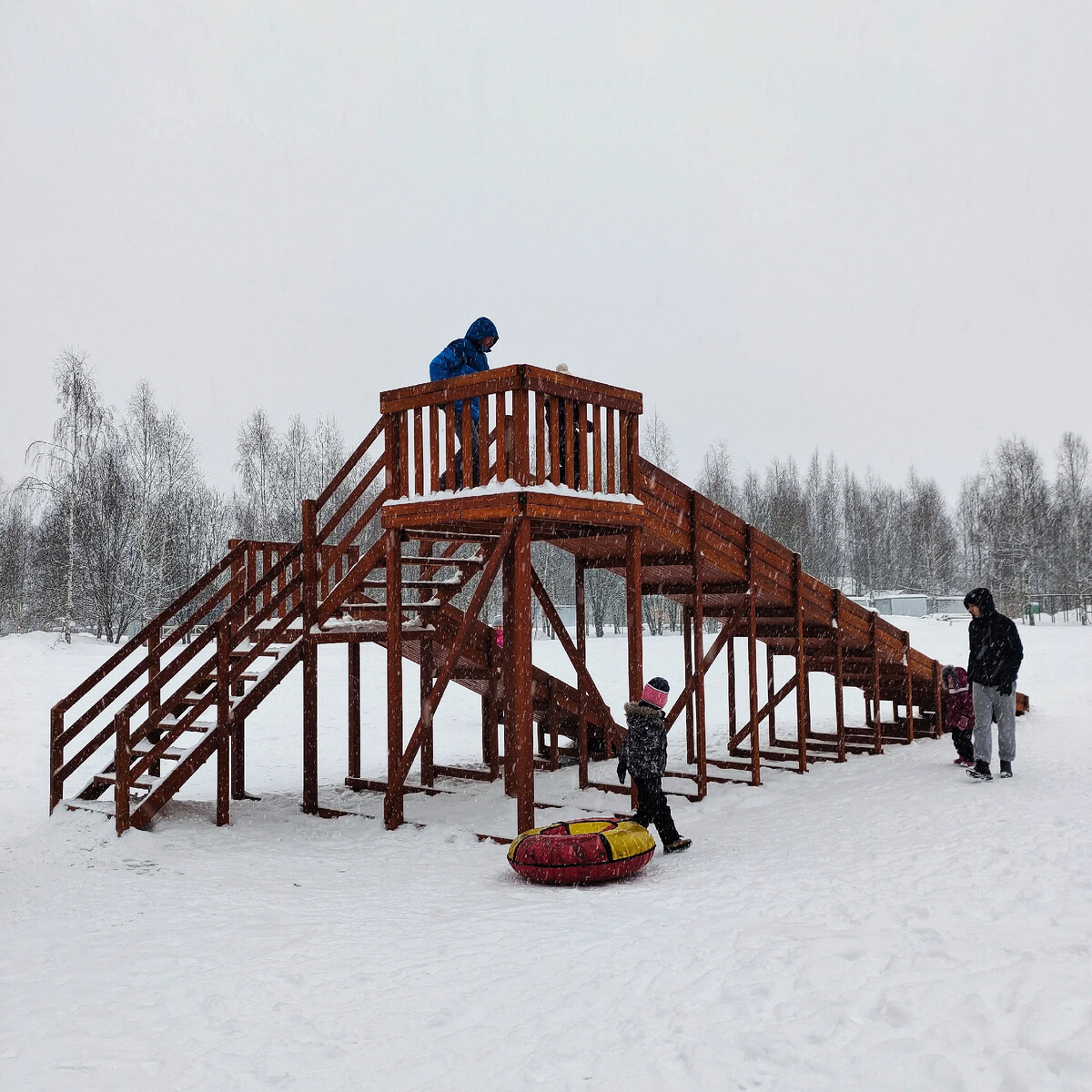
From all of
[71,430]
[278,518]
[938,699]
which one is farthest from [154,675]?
[278,518]

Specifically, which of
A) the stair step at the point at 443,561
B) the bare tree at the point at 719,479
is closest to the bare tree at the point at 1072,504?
the bare tree at the point at 719,479

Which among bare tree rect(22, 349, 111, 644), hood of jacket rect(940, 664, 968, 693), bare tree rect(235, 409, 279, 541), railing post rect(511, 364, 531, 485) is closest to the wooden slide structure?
railing post rect(511, 364, 531, 485)

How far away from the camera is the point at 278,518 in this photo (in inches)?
1565

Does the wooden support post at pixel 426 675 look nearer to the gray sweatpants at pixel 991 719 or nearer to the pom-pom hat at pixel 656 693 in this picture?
the pom-pom hat at pixel 656 693

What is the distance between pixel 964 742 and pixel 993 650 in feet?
Answer: 7.50

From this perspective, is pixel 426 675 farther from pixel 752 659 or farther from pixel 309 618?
pixel 752 659

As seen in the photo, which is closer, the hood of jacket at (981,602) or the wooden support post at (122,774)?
the wooden support post at (122,774)

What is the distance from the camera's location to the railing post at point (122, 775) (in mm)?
8875

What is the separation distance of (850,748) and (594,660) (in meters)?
16.8

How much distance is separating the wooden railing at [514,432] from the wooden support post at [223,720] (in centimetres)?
235

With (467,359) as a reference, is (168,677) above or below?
below

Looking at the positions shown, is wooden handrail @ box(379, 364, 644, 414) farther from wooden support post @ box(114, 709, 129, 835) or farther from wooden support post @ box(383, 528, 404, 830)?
wooden support post @ box(114, 709, 129, 835)

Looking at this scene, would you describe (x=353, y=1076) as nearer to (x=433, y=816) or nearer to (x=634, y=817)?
(x=634, y=817)

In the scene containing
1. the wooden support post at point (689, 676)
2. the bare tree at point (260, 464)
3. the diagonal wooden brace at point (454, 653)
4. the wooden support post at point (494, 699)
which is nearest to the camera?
the diagonal wooden brace at point (454, 653)
